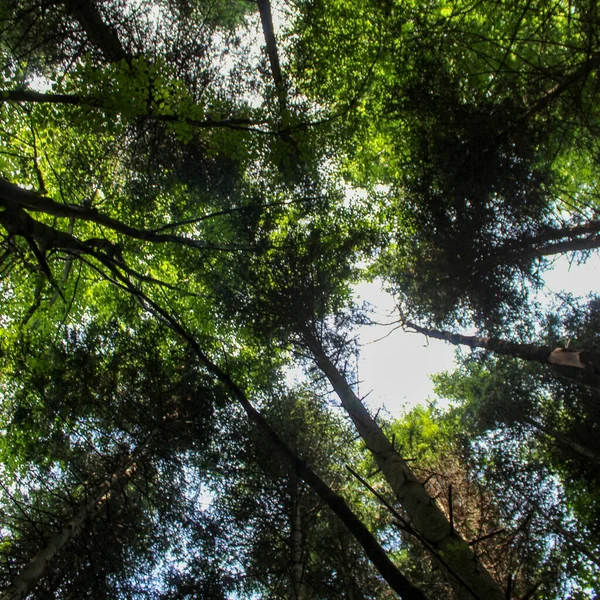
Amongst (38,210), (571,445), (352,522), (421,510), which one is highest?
(571,445)

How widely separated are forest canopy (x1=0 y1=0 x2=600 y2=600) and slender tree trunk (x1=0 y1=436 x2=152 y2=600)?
0.25ft

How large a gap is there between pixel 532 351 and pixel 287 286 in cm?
501

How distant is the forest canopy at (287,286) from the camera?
714cm

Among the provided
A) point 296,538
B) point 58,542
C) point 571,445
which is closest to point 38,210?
point 58,542

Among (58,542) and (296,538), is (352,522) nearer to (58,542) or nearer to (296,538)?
(58,542)

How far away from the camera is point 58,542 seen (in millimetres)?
5418

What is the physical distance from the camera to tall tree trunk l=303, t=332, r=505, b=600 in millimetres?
3549

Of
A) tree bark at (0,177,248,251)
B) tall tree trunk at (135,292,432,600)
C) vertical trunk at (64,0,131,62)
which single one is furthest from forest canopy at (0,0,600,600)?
tall tree trunk at (135,292,432,600)

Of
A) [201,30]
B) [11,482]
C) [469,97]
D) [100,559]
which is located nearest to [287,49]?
[201,30]

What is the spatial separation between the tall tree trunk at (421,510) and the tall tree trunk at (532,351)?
317 cm

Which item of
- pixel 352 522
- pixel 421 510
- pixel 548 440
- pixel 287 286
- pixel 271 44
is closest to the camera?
pixel 352 522

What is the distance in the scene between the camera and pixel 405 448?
14281 millimetres

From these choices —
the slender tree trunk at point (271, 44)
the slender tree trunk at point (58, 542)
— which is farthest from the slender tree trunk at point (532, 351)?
the slender tree trunk at point (58, 542)

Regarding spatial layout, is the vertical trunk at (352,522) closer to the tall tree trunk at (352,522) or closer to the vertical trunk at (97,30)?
the tall tree trunk at (352,522)
